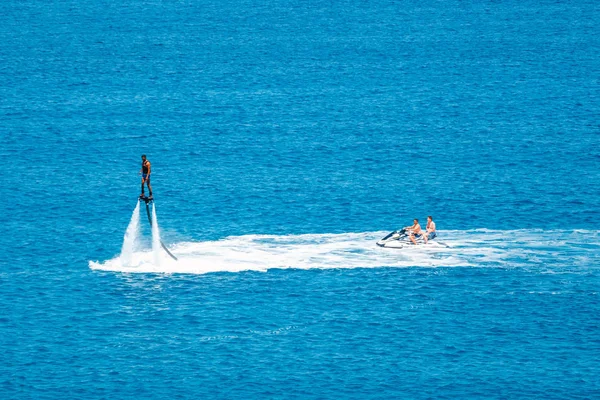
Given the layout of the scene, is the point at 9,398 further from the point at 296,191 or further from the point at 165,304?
the point at 296,191

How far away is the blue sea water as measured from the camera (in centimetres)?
9075

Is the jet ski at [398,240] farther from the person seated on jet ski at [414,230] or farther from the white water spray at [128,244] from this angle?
the white water spray at [128,244]

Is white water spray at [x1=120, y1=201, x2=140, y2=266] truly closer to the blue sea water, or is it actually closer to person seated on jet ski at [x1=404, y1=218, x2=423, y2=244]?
the blue sea water

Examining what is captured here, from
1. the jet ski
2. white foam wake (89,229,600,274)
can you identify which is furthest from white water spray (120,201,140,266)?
the jet ski

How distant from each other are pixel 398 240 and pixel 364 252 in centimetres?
342

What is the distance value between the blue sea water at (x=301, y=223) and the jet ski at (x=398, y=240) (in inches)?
48.8

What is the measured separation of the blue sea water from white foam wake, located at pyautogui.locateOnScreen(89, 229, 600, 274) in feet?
0.87

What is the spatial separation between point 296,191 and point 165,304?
33739 mm

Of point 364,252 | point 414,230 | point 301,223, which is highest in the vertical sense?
point 301,223

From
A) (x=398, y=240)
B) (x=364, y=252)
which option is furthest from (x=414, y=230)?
(x=364, y=252)

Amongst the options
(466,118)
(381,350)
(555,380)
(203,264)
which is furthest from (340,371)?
(466,118)

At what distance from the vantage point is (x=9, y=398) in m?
85.7

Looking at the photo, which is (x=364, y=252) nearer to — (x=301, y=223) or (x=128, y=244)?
(x=301, y=223)

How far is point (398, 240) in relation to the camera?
11175 centimetres
